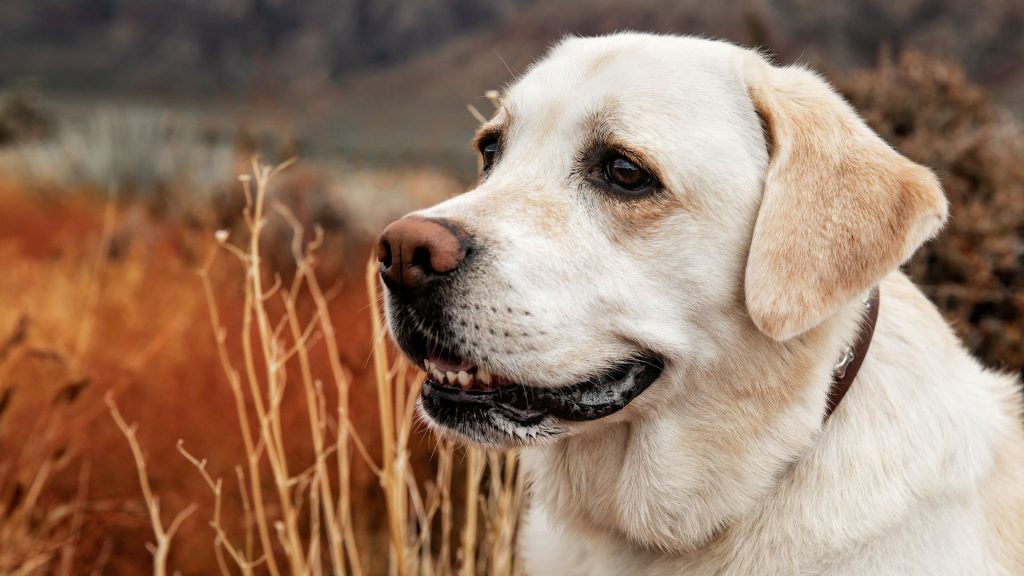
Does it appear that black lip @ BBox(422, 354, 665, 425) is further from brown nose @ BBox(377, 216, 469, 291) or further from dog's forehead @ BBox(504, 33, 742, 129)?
dog's forehead @ BBox(504, 33, 742, 129)

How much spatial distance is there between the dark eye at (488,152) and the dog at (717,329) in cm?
37

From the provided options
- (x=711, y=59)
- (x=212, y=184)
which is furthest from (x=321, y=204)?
(x=711, y=59)

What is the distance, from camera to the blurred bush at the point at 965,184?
446 centimetres

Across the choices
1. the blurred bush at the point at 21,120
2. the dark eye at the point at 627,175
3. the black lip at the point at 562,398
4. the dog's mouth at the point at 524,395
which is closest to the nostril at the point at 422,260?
the dog's mouth at the point at 524,395

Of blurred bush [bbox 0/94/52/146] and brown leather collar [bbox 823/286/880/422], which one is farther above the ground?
brown leather collar [bbox 823/286/880/422]

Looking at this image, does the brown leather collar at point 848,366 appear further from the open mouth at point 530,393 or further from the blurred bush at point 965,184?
the blurred bush at point 965,184

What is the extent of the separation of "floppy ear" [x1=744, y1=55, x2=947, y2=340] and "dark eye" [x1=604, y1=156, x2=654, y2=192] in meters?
0.28

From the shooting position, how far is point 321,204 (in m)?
7.70

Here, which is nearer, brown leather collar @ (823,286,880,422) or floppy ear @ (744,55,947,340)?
floppy ear @ (744,55,947,340)

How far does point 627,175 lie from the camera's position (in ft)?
7.55

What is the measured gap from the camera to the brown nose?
79.7 inches

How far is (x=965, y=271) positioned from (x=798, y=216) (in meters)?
2.80

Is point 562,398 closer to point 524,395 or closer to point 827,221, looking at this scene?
point 524,395

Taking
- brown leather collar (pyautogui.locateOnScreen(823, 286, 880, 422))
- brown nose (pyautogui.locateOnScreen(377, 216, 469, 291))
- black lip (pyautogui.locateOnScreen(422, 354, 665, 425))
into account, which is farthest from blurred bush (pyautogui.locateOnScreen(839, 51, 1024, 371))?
brown nose (pyautogui.locateOnScreen(377, 216, 469, 291))
